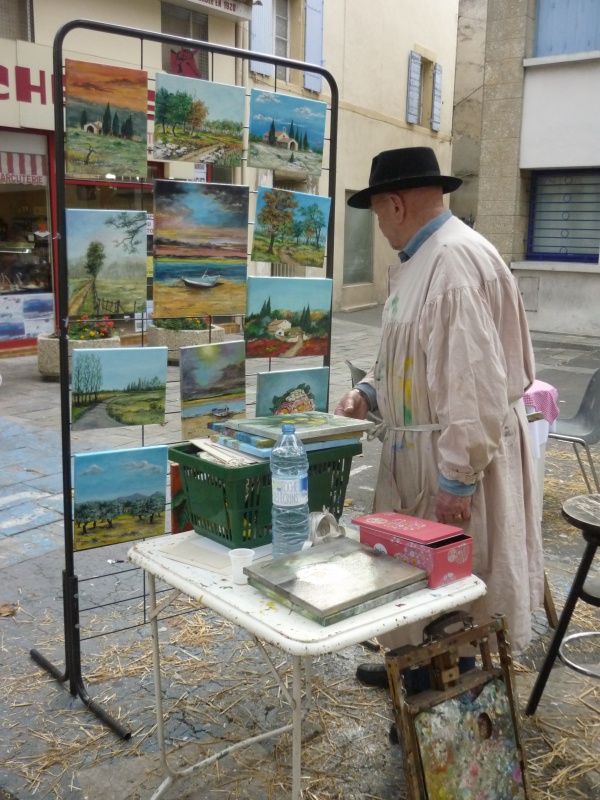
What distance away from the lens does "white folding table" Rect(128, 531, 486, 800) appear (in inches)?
66.9

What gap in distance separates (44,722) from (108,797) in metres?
0.50

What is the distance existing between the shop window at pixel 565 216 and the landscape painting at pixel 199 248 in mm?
11150

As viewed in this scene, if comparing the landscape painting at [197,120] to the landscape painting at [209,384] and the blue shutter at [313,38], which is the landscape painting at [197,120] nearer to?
the landscape painting at [209,384]

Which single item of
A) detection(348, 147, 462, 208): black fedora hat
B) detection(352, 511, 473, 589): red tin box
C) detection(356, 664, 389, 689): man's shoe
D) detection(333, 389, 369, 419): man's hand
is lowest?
detection(356, 664, 389, 689): man's shoe

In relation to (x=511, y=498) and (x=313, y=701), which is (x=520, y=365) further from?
(x=313, y=701)

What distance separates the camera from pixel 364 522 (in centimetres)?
215

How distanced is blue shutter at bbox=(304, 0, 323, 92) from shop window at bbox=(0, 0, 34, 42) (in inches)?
239

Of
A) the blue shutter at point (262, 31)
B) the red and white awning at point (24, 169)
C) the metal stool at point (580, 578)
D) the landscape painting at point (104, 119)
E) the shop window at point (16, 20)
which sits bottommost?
the metal stool at point (580, 578)

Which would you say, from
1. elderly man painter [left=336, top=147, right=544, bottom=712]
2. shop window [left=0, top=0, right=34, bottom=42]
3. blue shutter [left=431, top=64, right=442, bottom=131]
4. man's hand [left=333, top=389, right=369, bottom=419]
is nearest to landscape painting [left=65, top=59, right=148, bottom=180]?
elderly man painter [left=336, top=147, right=544, bottom=712]

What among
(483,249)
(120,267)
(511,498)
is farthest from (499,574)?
(120,267)

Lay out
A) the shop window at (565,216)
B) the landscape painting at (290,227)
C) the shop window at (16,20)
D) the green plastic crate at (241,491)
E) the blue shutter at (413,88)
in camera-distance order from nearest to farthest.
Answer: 1. the green plastic crate at (241,491)
2. the landscape painting at (290,227)
3. the shop window at (16,20)
4. the shop window at (565,216)
5. the blue shutter at (413,88)

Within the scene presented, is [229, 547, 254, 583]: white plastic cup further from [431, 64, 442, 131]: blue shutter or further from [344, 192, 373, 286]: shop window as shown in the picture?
[431, 64, 442, 131]: blue shutter

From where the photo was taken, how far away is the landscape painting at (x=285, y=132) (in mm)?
2859

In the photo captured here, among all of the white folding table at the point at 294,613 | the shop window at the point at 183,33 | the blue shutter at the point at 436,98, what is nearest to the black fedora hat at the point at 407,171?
the white folding table at the point at 294,613
